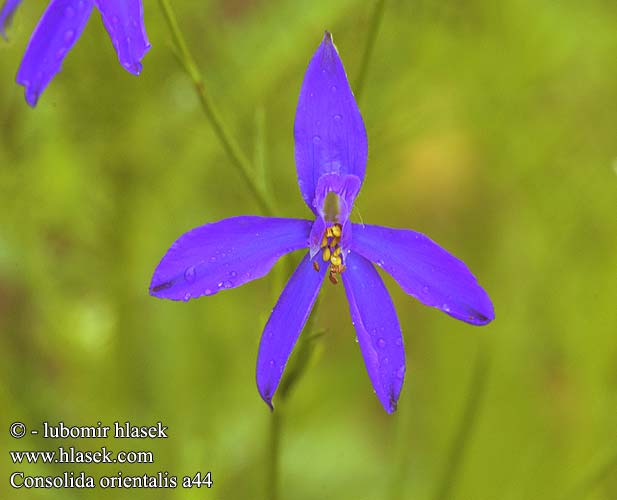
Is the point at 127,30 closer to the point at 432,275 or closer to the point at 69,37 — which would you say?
the point at 69,37

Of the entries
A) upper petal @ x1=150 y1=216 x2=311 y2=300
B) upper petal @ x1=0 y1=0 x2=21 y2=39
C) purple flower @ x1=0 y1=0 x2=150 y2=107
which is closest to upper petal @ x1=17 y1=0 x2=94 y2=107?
purple flower @ x1=0 y1=0 x2=150 y2=107

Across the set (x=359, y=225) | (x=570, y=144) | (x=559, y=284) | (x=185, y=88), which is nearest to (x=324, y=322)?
A: (x=559, y=284)

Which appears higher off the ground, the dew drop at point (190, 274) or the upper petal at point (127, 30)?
the upper petal at point (127, 30)

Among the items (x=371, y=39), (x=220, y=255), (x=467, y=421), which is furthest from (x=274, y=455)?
(x=371, y=39)

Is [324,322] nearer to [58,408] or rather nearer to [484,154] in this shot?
[484,154]

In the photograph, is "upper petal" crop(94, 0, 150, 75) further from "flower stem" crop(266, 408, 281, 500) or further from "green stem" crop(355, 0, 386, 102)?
"flower stem" crop(266, 408, 281, 500)

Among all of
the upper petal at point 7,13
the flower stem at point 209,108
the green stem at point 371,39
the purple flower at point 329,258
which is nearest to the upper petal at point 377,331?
the purple flower at point 329,258

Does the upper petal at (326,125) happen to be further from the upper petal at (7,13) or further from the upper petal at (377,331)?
the upper petal at (7,13)

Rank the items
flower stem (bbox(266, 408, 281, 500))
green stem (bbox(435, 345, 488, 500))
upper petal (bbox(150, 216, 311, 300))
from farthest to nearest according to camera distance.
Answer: green stem (bbox(435, 345, 488, 500)) → flower stem (bbox(266, 408, 281, 500)) → upper petal (bbox(150, 216, 311, 300))
